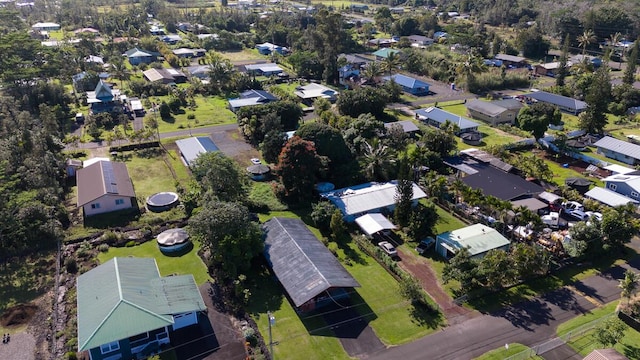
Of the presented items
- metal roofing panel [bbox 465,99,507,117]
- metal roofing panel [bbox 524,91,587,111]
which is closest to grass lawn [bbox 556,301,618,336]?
metal roofing panel [bbox 465,99,507,117]

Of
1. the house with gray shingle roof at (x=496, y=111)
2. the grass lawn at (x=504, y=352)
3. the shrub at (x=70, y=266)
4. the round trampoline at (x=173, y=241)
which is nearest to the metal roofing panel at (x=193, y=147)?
the round trampoline at (x=173, y=241)

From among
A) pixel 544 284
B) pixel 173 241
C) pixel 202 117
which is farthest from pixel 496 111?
pixel 173 241

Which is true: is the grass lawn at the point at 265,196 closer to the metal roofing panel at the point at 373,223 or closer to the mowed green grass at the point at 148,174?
the metal roofing panel at the point at 373,223

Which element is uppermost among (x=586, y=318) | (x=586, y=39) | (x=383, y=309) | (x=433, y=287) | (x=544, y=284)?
(x=586, y=39)

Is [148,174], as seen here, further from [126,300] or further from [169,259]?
[126,300]

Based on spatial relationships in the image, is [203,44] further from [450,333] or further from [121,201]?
[450,333]
